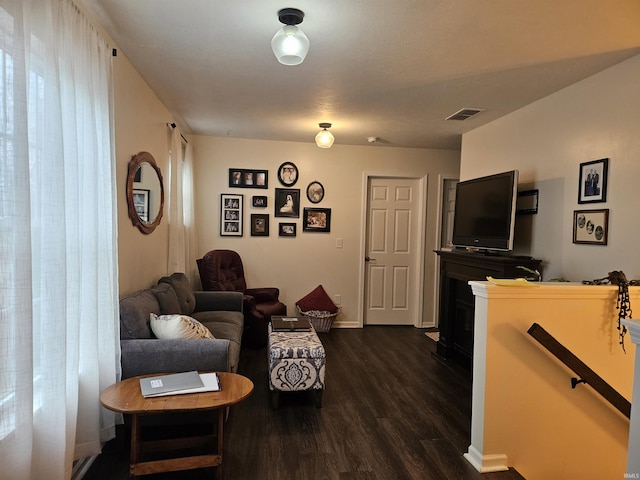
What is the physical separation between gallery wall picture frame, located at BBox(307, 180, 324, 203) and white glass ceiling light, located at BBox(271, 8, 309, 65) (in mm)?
3244

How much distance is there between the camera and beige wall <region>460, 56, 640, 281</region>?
256 centimetres

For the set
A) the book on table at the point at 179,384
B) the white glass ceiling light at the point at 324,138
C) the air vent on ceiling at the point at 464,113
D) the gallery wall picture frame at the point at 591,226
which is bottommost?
the book on table at the point at 179,384

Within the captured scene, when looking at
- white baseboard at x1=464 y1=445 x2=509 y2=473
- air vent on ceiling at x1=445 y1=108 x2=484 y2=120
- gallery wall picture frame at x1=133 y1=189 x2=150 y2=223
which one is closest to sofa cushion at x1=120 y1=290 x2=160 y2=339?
gallery wall picture frame at x1=133 y1=189 x2=150 y2=223

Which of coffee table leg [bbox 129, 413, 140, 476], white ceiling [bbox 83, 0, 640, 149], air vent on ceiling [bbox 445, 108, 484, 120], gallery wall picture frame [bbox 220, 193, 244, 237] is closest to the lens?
coffee table leg [bbox 129, 413, 140, 476]

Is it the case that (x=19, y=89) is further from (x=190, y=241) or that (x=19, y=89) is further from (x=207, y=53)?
(x=190, y=241)

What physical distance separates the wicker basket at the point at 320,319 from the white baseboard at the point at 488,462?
2856 mm

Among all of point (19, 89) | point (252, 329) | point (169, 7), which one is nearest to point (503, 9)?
point (169, 7)

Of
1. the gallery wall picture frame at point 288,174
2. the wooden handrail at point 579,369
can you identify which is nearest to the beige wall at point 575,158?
the wooden handrail at point 579,369

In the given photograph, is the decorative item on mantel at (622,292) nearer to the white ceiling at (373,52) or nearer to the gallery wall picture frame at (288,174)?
the white ceiling at (373,52)

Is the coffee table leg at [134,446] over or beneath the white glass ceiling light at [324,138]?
beneath

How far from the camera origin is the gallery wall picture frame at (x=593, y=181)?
2721 mm

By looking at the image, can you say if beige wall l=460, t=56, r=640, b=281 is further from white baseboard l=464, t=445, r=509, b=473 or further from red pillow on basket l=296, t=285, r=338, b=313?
red pillow on basket l=296, t=285, r=338, b=313

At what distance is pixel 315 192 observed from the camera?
534 cm

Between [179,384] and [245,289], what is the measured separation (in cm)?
294
